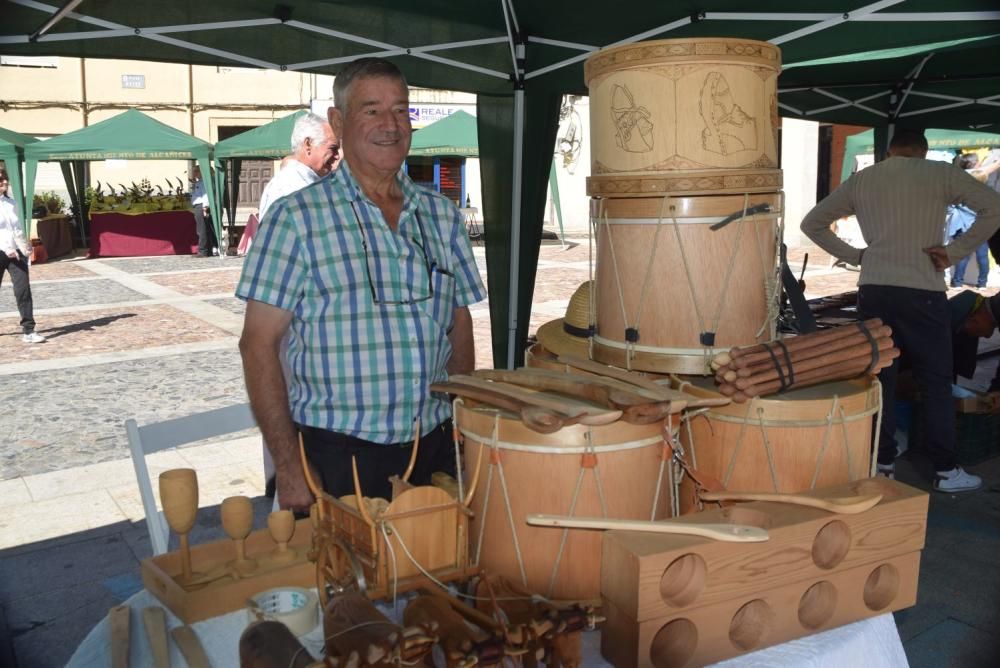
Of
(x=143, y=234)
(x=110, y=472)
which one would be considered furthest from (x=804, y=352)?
(x=143, y=234)

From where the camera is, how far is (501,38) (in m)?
4.73

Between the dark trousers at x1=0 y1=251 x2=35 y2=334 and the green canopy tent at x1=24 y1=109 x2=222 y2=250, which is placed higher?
the green canopy tent at x1=24 y1=109 x2=222 y2=250

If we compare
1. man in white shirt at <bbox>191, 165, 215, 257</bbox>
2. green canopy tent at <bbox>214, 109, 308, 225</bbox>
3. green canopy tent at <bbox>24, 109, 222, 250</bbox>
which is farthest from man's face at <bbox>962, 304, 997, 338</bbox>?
man in white shirt at <bbox>191, 165, 215, 257</bbox>

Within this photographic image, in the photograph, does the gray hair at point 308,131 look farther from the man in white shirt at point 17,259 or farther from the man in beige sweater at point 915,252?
the man in white shirt at point 17,259

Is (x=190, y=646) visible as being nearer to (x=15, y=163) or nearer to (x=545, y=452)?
(x=545, y=452)

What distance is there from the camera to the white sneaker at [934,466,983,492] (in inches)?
193

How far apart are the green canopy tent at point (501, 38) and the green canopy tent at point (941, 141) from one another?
29.0 feet

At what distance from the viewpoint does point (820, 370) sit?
196 centimetres

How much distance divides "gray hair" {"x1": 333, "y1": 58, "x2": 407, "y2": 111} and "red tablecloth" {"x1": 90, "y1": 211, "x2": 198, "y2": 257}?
1738 cm

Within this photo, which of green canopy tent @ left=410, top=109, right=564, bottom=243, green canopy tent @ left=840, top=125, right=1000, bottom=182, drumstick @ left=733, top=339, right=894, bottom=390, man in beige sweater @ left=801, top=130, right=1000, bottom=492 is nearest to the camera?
drumstick @ left=733, top=339, right=894, bottom=390

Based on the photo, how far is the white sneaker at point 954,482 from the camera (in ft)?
16.1

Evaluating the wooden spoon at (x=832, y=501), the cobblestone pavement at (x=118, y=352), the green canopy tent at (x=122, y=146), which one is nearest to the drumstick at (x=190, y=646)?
the wooden spoon at (x=832, y=501)

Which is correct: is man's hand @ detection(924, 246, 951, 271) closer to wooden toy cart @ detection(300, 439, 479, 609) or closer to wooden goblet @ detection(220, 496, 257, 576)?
wooden toy cart @ detection(300, 439, 479, 609)

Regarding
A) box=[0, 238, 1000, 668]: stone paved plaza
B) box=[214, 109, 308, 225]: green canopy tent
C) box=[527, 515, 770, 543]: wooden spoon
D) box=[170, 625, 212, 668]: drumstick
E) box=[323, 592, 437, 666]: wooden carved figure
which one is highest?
box=[214, 109, 308, 225]: green canopy tent
